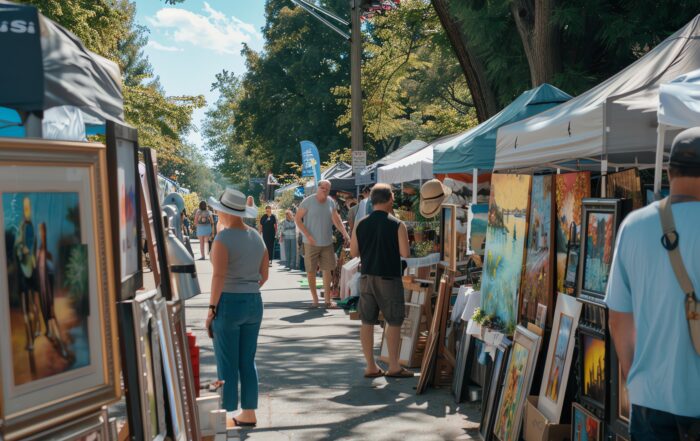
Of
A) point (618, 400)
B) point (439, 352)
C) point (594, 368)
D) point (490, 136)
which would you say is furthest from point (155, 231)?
point (490, 136)

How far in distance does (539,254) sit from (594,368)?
1.26 metres

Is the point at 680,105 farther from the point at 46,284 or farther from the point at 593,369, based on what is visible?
the point at 46,284

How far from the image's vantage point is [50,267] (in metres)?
2.64

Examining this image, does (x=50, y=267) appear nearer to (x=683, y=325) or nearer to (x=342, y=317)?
(x=683, y=325)

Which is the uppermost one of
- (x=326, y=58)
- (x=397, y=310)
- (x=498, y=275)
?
(x=326, y=58)

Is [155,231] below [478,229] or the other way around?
the other way around

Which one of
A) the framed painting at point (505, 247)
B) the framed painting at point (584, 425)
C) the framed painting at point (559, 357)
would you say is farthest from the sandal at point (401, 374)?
the framed painting at point (584, 425)

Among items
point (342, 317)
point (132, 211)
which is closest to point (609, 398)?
point (132, 211)

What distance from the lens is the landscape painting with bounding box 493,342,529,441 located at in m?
6.09

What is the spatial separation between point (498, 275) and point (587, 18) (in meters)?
7.58

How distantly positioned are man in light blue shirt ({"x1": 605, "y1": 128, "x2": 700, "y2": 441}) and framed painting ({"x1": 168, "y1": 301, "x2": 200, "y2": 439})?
1.82 m

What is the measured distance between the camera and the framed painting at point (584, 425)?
16.7ft

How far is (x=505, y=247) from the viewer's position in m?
7.06

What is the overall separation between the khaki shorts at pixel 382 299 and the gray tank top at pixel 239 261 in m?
2.50
